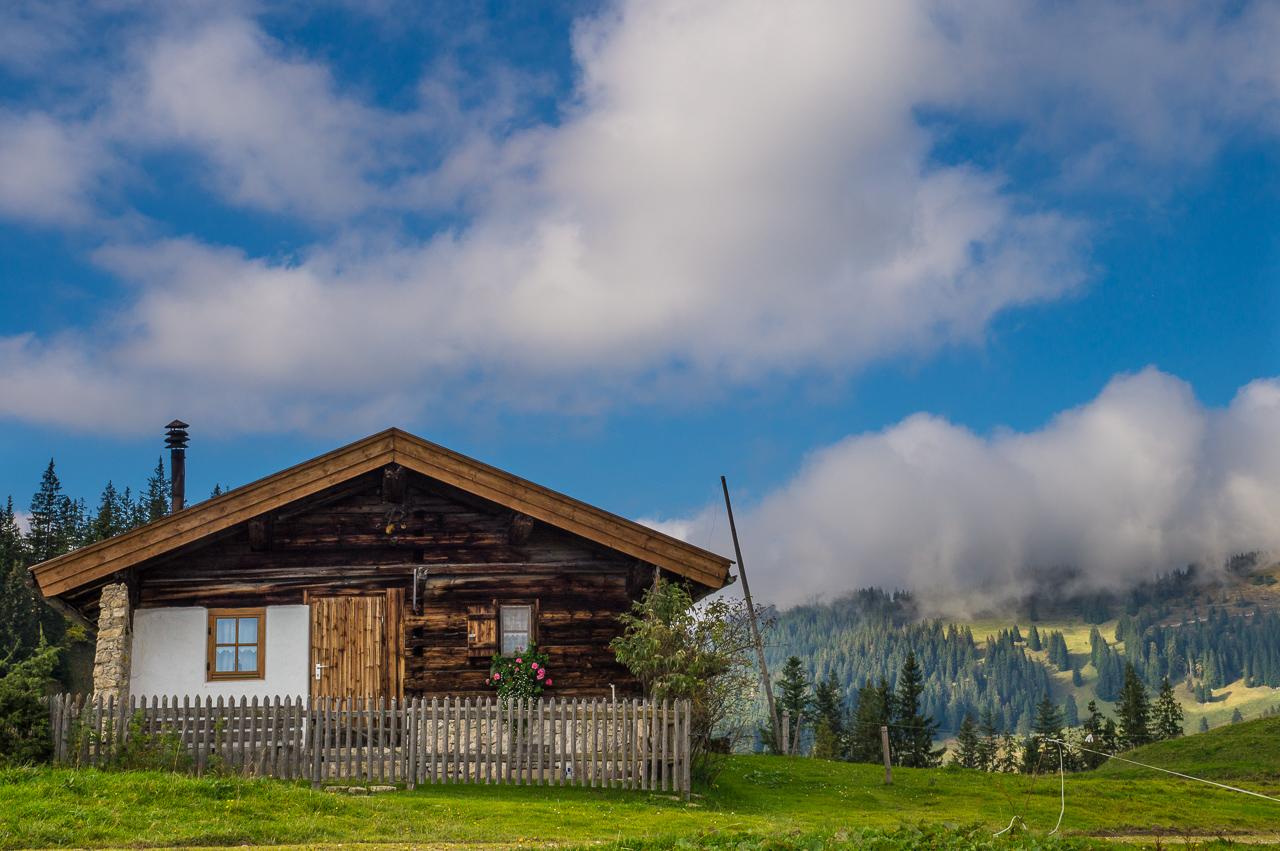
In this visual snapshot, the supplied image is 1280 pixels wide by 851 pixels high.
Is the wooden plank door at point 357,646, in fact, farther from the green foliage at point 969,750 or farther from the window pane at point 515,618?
the green foliage at point 969,750

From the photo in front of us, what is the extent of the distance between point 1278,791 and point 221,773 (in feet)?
83.6

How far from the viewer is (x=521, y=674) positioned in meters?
19.0

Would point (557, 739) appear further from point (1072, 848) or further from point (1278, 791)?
point (1278, 791)

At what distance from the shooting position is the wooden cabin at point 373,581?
18.6 meters

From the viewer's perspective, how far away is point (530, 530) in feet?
63.8

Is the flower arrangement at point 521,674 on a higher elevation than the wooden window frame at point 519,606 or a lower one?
lower

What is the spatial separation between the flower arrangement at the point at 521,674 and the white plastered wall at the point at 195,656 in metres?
3.72

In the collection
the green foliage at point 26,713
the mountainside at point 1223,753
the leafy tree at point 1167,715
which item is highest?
the green foliage at point 26,713

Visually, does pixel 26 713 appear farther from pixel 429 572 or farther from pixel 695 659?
pixel 695 659

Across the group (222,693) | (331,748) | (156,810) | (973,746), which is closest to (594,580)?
(331,748)

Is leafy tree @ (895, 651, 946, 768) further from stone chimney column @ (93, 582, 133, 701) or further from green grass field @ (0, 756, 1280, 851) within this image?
stone chimney column @ (93, 582, 133, 701)

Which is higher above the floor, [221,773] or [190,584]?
[190,584]

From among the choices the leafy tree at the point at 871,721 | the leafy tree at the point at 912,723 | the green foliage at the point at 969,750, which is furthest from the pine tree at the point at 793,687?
the green foliage at the point at 969,750

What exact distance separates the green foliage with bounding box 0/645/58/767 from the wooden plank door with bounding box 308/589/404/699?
4.93 meters
